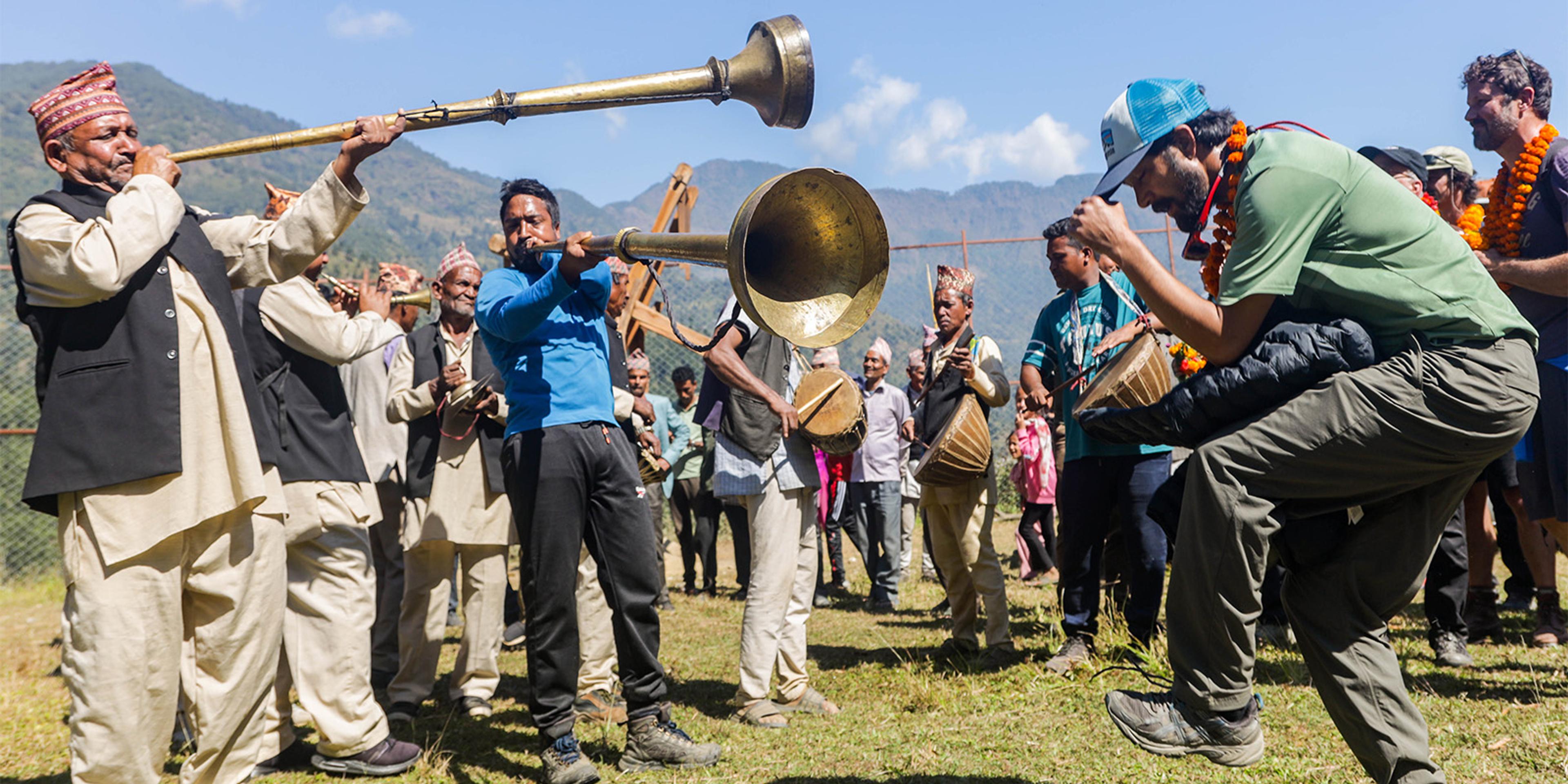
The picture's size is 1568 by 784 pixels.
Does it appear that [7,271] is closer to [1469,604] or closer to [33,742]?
[33,742]

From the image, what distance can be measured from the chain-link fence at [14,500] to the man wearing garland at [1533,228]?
1121 cm

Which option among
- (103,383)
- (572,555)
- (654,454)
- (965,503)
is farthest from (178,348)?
(965,503)

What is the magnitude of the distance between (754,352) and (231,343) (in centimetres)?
249

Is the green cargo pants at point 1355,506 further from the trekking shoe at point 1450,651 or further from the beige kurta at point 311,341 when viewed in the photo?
the beige kurta at point 311,341

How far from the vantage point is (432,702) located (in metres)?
5.55

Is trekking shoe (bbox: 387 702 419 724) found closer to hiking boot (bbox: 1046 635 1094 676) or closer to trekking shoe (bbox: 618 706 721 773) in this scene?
trekking shoe (bbox: 618 706 721 773)

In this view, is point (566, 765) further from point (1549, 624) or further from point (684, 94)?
point (1549, 624)

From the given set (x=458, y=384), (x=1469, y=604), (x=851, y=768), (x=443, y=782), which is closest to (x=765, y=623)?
(x=851, y=768)

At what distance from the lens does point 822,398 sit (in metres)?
5.16

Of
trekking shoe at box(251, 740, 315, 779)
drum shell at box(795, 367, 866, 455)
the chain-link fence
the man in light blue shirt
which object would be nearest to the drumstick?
drum shell at box(795, 367, 866, 455)

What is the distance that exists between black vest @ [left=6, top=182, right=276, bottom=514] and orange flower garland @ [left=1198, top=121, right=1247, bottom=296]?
124 inches

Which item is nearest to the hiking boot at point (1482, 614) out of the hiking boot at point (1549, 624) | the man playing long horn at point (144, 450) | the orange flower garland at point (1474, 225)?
the hiking boot at point (1549, 624)

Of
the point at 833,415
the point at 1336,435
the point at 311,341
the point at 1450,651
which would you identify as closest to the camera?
the point at 1336,435

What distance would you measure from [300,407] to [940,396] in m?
3.83
